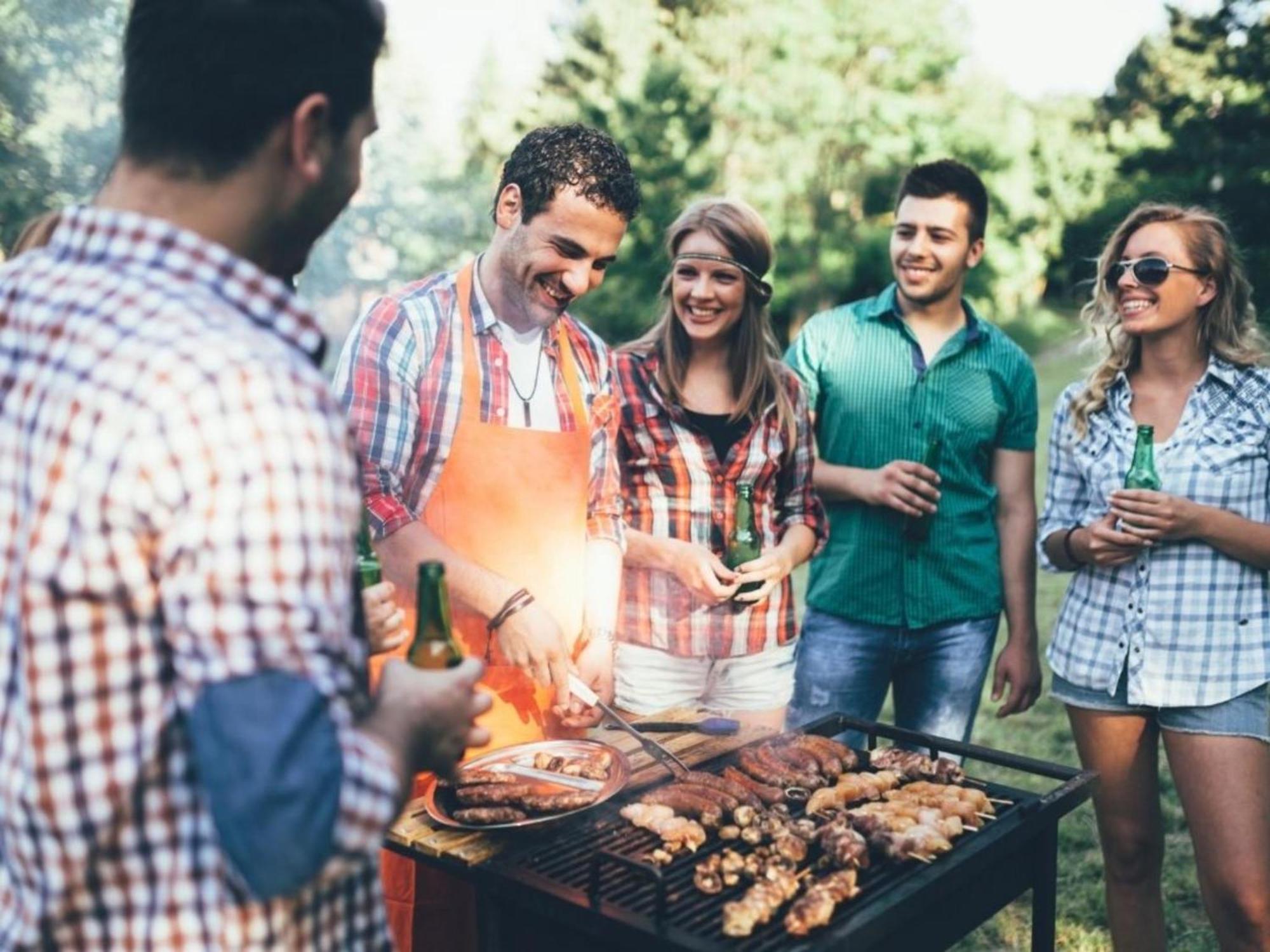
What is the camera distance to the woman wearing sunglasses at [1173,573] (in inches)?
126

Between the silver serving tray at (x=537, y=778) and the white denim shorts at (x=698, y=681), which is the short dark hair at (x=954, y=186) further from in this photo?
the silver serving tray at (x=537, y=778)

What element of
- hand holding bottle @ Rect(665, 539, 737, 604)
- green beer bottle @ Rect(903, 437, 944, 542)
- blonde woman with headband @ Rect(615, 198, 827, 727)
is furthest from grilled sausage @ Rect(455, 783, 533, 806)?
green beer bottle @ Rect(903, 437, 944, 542)

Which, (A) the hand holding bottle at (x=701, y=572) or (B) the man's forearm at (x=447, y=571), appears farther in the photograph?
(A) the hand holding bottle at (x=701, y=572)

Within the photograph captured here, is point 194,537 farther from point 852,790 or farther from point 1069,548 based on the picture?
point 1069,548

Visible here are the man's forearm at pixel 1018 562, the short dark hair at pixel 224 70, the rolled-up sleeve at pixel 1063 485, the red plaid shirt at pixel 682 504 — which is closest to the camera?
the short dark hair at pixel 224 70

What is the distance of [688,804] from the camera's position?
2.57m

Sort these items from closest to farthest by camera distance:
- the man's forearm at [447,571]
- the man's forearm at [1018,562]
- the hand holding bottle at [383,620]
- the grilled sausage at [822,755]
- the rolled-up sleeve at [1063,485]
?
the hand holding bottle at [383,620] → the man's forearm at [447,571] → the grilled sausage at [822,755] → the rolled-up sleeve at [1063,485] → the man's forearm at [1018,562]

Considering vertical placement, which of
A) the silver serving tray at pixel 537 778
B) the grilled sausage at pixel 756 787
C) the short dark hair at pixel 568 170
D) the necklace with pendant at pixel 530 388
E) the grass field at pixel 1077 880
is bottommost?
the grass field at pixel 1077 880

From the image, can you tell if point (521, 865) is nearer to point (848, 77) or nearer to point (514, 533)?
point (514, 533)

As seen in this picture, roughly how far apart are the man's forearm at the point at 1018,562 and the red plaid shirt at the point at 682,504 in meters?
0.98

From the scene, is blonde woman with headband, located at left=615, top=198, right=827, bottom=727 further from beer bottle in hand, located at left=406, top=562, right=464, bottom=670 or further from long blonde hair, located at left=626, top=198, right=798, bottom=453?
beer bottle in hand, located at left=406, top=562, right=464, bottom=670

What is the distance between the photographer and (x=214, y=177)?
1.33 meters

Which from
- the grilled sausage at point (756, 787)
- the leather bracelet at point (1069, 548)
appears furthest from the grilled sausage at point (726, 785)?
the leather bracelet at point (1069, 548)

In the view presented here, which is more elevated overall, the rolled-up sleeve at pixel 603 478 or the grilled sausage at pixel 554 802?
the rolled-up sleeve at pixel 603 478
